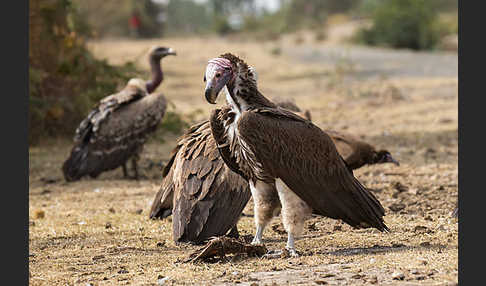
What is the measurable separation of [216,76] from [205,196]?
1.19m

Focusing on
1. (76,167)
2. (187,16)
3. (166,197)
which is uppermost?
(187,16)

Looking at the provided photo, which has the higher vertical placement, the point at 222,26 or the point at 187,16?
the point at 187,16

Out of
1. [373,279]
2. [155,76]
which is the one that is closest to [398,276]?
[373,279]

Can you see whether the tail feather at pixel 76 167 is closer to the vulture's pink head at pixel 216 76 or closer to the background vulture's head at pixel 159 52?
the background vulture's head at pixel 159 52

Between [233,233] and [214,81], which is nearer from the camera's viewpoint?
[214,81]

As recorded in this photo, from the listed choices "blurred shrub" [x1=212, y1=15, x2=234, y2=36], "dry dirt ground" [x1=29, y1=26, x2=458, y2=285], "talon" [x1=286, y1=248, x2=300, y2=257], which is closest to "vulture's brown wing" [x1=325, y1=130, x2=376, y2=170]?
"dry dirt ground" [x1=29, y1=26, x2=458, y2=285]

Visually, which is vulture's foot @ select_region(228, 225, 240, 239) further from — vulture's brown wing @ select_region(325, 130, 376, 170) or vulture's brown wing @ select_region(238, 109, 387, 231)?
vulture's brown wing @ select_region(325, 130, 376, 170)

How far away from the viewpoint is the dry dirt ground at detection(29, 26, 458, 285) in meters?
4.88

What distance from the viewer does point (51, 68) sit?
42.3ft

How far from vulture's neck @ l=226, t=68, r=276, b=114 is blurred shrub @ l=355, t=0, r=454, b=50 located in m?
27.9

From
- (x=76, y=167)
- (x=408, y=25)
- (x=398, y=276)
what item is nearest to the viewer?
(x=398, y=276)

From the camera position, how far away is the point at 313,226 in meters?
6.61

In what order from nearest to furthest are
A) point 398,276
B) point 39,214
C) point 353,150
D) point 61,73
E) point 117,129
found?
point 398,276 → point 39,214 → point 353,150 → point 117,129 → point 61,73

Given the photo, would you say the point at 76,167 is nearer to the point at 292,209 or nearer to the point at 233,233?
the point at 233,233
